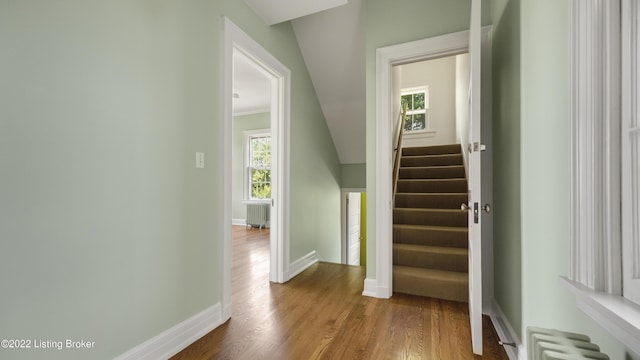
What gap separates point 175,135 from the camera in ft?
5.36

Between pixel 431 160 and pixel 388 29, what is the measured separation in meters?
2.53

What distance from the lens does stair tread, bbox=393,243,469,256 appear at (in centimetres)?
258

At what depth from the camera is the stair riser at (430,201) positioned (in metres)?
3.29

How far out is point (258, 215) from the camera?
6270mm

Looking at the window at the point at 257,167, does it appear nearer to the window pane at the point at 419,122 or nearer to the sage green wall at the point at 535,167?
the window pane at the point at 419,122

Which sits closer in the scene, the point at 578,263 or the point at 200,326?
the point at 578,263

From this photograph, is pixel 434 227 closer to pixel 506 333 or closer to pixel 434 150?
pixel 506 333

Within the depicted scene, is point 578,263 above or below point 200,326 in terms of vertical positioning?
above

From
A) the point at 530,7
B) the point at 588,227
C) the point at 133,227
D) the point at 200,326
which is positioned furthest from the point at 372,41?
the point at 200,326

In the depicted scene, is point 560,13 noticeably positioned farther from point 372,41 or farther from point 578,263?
point 372,41

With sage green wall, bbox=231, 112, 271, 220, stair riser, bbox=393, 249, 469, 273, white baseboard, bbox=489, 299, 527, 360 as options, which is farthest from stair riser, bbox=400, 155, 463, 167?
sage green wall, bbox=231, 112, 271, 220

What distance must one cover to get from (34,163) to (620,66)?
208 centimetres

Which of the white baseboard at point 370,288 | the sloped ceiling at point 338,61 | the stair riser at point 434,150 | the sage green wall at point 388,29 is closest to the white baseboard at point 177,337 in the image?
the white baseboard at point 370,288

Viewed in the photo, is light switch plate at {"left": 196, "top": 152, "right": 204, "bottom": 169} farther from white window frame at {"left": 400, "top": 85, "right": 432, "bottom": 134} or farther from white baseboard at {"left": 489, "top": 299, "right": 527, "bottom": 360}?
white window frame at {"left": 400, "top": 85, "right": 432, "bottom": 134}
